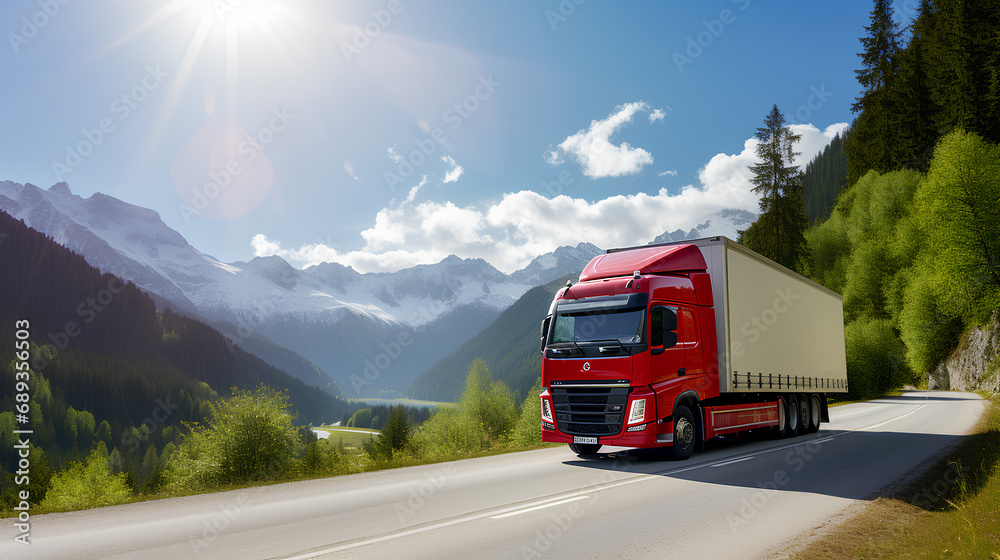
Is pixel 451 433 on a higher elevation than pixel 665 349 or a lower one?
lower

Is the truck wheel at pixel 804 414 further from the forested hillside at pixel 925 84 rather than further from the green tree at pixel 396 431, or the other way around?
the forested hillside at pixel 925 84

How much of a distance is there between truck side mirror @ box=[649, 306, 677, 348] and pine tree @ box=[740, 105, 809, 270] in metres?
45.2

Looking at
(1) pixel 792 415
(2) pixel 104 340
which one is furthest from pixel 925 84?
(2) pixel 104 340

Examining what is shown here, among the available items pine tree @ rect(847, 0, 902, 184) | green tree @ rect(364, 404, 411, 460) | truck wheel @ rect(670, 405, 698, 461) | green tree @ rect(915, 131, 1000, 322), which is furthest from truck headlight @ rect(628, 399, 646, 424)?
pine tree @ rect(847, 0, 902, 184)

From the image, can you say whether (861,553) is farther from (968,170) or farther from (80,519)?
(968,170)

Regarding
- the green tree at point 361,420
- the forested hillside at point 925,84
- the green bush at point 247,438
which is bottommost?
the green tree at point 361,420

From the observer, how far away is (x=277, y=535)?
661 cm

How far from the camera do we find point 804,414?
17703 mm

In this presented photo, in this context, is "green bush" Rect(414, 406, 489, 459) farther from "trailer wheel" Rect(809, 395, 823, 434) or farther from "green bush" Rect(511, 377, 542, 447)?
"trailer wheel" Rect(809, 395, 823, 434)

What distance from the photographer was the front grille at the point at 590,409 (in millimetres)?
11000

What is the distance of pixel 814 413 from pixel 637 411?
11.2 metres

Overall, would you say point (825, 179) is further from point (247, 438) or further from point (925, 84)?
point (247, 438)

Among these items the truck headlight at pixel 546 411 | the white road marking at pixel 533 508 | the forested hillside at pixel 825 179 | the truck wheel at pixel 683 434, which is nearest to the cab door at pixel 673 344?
the truck wheel at pixel 683 434

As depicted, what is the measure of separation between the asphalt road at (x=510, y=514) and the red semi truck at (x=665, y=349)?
37.6 inches
